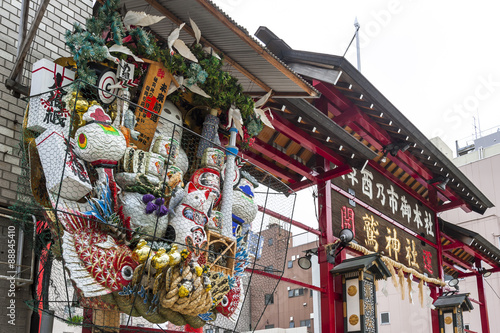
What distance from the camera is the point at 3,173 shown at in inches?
231

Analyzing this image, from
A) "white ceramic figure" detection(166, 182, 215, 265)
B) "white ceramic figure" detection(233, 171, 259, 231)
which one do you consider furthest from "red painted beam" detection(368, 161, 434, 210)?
"white ceramic figure" detection(166, 182, 215, 265)

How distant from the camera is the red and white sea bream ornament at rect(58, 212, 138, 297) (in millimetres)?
4879

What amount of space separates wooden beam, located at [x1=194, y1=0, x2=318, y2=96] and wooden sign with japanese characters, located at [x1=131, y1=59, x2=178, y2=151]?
0.81 m

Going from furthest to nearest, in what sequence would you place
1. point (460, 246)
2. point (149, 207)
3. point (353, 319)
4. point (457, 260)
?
point (457, 260) < point (460, 246) < point (353, 319) < point (149, 207)

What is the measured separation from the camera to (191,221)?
5.78m

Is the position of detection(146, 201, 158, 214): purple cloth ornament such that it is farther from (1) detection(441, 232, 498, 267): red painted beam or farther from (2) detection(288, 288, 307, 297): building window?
(2) detection(288, 288, 307, 297): building window

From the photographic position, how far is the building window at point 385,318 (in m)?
25.8

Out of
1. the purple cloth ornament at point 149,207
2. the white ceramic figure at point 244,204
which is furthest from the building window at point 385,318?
the purple cloth ornament at point 149,207

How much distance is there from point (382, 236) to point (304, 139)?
10.9 ft

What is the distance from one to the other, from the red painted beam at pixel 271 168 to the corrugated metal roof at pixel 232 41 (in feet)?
9.84

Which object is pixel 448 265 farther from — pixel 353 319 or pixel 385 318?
pixel 385 318

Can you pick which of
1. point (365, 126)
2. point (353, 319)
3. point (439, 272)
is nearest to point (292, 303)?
point (439, 272)

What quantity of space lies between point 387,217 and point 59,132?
8908mm

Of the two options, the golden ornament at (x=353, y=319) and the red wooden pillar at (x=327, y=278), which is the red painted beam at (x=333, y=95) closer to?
the red wooden pillar at (x=327, y=278)
